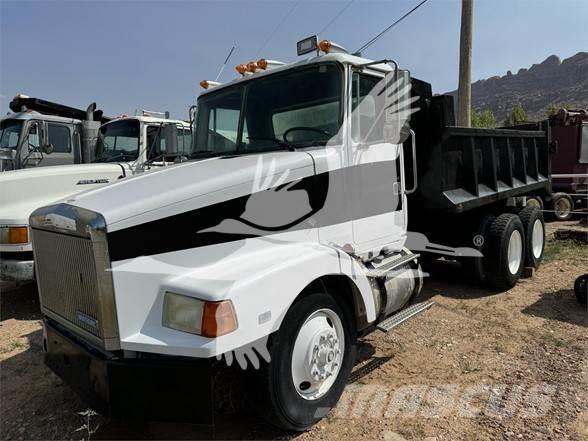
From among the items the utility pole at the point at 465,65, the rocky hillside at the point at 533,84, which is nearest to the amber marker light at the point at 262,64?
the utility pole at the point at 465,65

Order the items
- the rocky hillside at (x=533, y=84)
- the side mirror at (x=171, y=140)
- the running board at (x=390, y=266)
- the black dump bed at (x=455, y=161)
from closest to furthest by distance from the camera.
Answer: the running board at (x=390, y=266), the black dump bed at (x=455, y=161), the side mirror at (x=171, y=140), the rocky hillside at (x=533, y=84)

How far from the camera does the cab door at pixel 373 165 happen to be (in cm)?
360

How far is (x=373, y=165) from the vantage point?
3793 millimetres

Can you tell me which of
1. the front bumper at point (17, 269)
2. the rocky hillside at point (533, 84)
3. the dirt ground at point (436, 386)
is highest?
the rocky hillside at point (533, 84)

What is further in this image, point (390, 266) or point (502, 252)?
point (502, 252)

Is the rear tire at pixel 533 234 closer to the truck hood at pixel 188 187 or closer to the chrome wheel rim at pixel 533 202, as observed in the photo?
the chrome wheel rim at pixel 533 202

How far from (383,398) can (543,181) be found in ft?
19.8

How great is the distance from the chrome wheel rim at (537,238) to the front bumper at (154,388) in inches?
240

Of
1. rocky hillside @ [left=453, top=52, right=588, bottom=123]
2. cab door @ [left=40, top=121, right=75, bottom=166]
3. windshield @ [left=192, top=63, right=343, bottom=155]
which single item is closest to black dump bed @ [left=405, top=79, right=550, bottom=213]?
windshield @ [left=192, top=63, right=343, bottom=155]

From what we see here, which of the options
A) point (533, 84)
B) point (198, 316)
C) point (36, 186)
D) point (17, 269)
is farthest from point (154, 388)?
point (533, 84)

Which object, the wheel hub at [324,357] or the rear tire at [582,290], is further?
the rear tire at [582,290]

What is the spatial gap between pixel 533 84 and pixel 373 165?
104667mm

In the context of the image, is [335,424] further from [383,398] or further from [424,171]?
[424,171]

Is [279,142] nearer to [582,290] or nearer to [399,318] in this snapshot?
[399,318]
